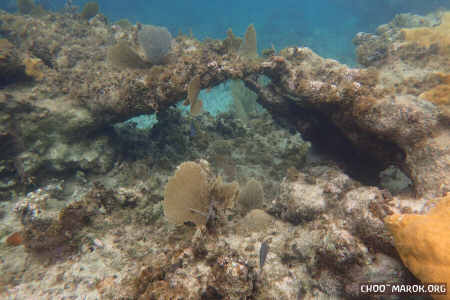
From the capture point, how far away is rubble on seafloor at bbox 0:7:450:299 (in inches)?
107

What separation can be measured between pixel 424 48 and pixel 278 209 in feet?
28.8

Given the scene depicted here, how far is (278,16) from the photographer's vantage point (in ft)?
133

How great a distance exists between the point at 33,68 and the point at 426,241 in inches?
353

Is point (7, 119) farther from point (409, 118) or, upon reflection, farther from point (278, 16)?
point (278, 16)

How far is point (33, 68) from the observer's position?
625 centimetres

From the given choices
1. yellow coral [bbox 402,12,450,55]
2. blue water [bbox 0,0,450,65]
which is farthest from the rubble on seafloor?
blue water [bbox 0,0,450,65]

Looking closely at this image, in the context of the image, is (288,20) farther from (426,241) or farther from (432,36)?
(426,241)

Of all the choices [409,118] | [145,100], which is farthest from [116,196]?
[409,118]

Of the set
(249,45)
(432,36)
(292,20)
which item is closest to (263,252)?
(249,45)

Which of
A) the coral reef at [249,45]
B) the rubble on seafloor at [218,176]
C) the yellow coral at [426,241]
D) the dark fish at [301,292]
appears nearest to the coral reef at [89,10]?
the rubble on seafloor at [218,176]

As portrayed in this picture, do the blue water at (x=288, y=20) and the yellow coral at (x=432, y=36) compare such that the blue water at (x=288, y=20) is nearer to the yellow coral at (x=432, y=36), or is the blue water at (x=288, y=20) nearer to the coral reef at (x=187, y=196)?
the yellow coral at (x=432, y=36)

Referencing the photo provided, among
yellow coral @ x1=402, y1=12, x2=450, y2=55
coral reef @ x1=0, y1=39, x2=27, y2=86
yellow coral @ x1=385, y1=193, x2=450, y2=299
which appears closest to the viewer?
yellow coral @ x1=385, y1=193, x2=450, y2=299

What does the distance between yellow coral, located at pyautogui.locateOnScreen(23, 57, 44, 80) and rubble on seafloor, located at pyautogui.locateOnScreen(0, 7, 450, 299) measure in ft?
0.10

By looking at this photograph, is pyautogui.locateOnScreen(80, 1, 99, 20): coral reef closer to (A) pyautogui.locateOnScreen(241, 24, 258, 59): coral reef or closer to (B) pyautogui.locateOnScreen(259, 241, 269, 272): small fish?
(A) pyautogui.locateOnScreen(241, 24, 258, 59): coral reef
